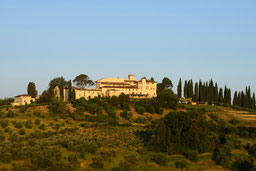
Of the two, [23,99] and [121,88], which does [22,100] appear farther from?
[121,88]

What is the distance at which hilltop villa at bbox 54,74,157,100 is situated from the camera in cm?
9544

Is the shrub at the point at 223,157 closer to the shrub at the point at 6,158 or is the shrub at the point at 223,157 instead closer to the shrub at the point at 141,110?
the shrub at the point at 6,158

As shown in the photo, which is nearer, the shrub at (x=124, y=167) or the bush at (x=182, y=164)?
the shrub at (x=124, y=167)

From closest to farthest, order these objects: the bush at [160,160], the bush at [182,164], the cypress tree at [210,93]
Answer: the bush at [182,164] < the bush at [160,160] < the cypress tree at [210,93]

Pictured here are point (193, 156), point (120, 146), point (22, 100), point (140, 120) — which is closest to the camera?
point (193, 156)

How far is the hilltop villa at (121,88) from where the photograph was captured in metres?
95.4

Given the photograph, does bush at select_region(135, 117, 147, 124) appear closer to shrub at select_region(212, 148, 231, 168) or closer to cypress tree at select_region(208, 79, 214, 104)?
cypress tree at select_region(208, 79, 214, 104)

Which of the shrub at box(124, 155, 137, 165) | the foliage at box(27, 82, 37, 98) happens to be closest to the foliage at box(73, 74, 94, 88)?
the foliage at box(27, 82, 37, 98)

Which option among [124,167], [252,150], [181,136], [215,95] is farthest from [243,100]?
[124,167]

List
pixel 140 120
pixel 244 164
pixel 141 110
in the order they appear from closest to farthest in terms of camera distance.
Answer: pixel 244 164
pixel 140 120
pixel 141 110

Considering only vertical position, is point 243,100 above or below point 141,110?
above

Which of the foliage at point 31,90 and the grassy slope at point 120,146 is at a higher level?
the foliage at point 31,90

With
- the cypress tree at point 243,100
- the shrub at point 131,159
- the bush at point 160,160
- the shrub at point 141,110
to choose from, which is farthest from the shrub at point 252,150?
the cypress tree at point 243,100

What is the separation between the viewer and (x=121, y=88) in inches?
3917
